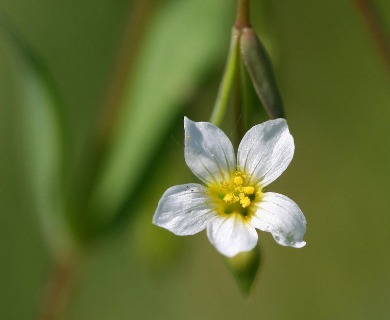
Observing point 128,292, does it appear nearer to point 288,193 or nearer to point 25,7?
point 288,193

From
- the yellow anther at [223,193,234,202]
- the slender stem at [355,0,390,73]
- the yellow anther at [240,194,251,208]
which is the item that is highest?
the slender stem at [355,0,390,73]

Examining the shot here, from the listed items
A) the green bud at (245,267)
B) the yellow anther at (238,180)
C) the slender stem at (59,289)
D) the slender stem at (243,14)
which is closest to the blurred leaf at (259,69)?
the slender stem at (243,14)

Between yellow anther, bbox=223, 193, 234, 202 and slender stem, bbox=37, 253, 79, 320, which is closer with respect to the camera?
yellow anther, bbox=223, 193, 234, 202

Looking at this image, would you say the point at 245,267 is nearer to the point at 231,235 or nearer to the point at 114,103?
the point at 231,235

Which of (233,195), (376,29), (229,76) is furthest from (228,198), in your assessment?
(376,29)

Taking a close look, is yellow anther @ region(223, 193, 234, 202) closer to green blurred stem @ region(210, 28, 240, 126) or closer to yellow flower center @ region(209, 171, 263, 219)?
yellow flower center @ region(209, 171, 263, 219)

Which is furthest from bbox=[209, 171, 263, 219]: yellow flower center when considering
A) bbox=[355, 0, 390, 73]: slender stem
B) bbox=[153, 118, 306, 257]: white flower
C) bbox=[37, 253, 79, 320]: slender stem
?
bbox=[37, 253, 79, 320]: slender stem
